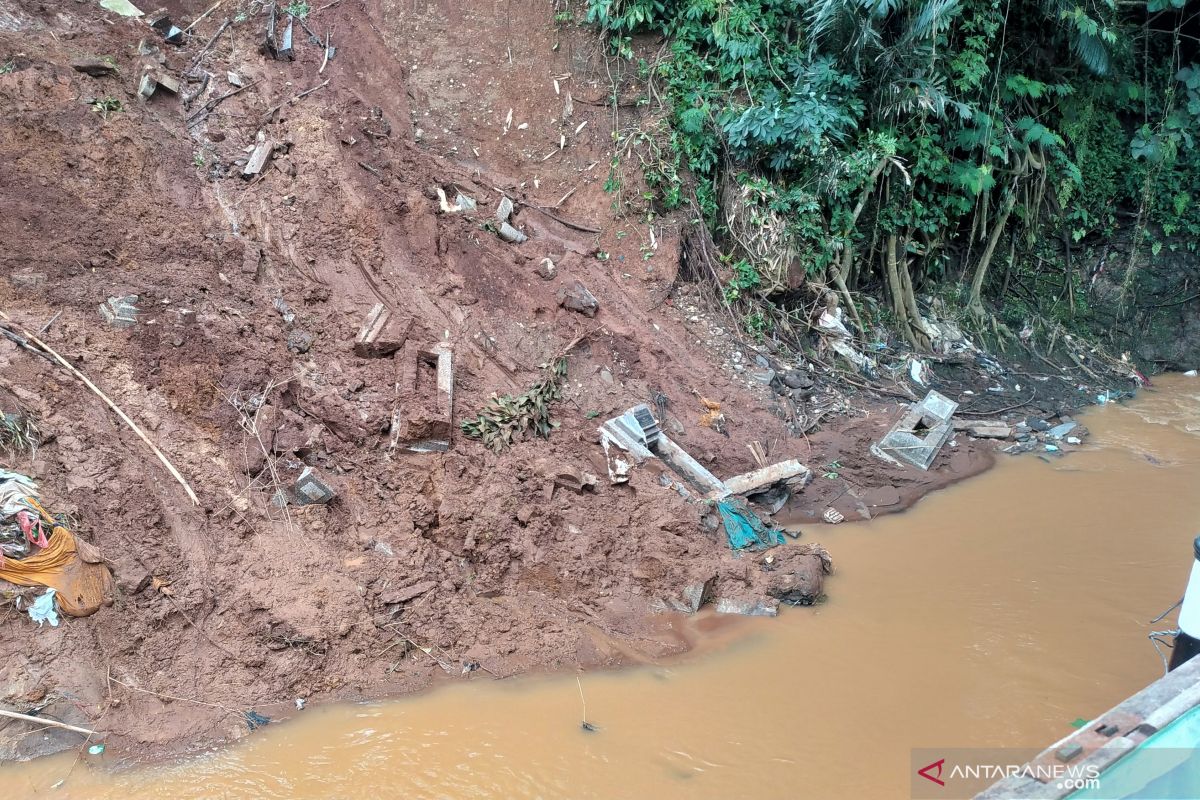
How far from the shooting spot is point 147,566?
4617 mm

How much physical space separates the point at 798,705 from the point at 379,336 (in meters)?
3.86

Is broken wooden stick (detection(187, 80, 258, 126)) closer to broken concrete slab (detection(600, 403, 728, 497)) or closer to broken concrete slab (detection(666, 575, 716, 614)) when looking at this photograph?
broken concrete slab (detection(600, 403, 728, 497))

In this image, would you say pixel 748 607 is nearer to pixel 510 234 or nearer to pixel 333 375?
pixel 333 375

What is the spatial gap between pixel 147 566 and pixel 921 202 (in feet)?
27.4

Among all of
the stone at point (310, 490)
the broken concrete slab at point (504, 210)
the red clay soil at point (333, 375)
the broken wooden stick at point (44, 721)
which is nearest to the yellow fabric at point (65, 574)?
the red clay soil at point (333, 375)

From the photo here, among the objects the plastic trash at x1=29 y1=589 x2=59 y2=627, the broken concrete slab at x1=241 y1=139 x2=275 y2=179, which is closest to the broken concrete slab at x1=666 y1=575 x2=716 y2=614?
the plastic trash at x1=29 y1=589 x2=59 y2=627

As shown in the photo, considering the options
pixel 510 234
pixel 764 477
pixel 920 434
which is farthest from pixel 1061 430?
pixel 510 234

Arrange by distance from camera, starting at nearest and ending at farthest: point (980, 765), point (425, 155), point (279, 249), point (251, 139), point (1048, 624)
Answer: point (980, 765) → point (1048, 624) → point (279, 249) → point (251, 139) → point (425, 155)

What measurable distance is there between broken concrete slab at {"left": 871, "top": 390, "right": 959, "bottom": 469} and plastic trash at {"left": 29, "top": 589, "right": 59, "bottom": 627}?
6.14 m

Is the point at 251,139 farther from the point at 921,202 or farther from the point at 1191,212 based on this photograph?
the point at 1191,212

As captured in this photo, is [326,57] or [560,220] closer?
[326,57]

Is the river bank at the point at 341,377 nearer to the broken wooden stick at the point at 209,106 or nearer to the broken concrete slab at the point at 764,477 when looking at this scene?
the broken wooden stick at the point at 209,106


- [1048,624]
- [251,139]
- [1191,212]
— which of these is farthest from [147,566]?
[1191,212]

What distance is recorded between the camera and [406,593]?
4961 millimetres
